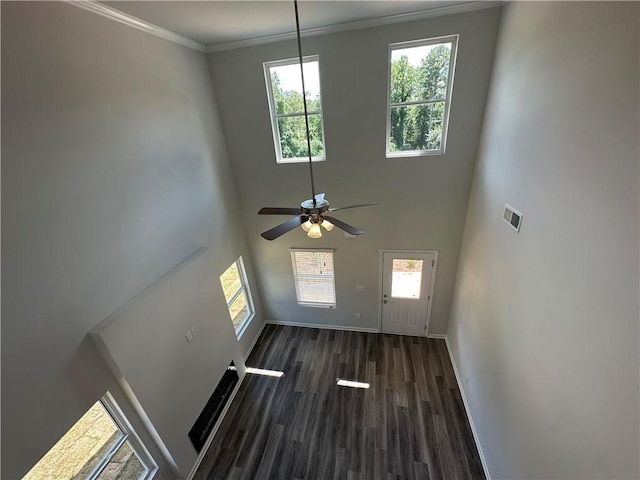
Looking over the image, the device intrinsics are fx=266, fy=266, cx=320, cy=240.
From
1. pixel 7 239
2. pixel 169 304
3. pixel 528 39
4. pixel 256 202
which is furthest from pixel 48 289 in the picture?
pixel 528 39

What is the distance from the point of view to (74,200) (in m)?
2.28

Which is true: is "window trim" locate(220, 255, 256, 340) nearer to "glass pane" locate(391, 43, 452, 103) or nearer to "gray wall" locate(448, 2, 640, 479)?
"glass pane" locate(391, 43, 452, 103)

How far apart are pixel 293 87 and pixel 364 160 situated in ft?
5.09

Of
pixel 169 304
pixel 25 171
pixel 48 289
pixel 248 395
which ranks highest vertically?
pixel 25 171

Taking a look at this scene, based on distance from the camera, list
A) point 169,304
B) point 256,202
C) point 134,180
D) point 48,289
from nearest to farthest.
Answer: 1. point 48,289
2. point 134,180
3. point 169,304
4. point 256,202

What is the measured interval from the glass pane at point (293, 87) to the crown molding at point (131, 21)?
1.19 m

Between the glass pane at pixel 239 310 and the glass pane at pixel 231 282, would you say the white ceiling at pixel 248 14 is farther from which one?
the glass pane at pixel 239 310

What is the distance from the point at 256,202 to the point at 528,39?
4.07m

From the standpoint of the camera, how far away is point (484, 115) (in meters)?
3.60

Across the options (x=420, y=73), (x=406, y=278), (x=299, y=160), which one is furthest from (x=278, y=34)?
(x=406, y=278)

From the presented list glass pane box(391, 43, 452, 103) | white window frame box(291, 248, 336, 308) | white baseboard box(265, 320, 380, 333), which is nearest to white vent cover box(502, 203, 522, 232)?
glass pane box(391, 43, 452, 103)

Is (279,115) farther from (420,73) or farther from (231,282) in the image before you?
(231,282)

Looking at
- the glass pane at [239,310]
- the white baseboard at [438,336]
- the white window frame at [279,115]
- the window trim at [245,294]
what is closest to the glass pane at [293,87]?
the white window frame at [279,115]

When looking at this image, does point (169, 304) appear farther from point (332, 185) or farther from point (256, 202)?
point (332, 185)
